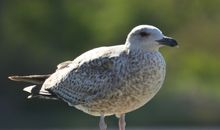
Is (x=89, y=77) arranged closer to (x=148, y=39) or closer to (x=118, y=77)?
(x=118, y=77)

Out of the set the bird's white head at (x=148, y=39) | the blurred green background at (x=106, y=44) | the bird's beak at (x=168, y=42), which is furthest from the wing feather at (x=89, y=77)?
the blurred green background at (x=106, y=44)

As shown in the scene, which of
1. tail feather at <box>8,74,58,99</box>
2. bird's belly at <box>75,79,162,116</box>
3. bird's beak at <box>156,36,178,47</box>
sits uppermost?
bird's beak at <box>156,36,178,47</box>

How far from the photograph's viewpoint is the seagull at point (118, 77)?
8.14 metres

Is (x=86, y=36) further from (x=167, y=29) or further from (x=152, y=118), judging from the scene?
(x=152, y=118)

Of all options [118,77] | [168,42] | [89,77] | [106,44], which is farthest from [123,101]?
[106,44]

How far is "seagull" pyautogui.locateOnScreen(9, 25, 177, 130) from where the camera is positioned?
8.14 m

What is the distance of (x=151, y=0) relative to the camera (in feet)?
76.2

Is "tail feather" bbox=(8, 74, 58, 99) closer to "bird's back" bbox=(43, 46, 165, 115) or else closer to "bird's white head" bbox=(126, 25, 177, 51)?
"bird's back" bbox=(43, 46, 165, 115)

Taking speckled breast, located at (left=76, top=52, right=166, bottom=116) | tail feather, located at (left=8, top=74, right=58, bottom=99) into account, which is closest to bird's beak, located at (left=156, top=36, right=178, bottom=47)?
speckled breast, located at (left=76, top=52, right=166, bottom=116)

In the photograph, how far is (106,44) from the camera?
67.5 feet

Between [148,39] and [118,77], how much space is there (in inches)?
16.4


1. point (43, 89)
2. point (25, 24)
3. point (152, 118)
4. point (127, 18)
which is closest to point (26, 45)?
point (25, 24)

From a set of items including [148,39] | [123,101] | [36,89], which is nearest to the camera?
[148,39]

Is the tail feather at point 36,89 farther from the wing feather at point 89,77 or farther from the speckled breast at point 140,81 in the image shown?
the speckled breast at point 140,81
